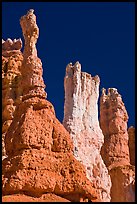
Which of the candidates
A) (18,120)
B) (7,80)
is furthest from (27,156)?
(7,80)

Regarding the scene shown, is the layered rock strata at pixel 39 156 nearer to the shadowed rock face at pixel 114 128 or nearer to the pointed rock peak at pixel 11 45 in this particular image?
the pointed rock peak at pixel 11 45

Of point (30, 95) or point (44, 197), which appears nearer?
point (44, 197)

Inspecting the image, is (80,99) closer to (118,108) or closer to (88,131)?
(88,131)

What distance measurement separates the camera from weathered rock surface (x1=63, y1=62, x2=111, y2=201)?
35.7m

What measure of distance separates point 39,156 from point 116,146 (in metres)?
25.4

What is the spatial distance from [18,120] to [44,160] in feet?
7.93

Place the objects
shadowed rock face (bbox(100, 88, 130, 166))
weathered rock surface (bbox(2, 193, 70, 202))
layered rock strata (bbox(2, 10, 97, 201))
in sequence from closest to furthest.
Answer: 1. weathered rock surface (bbox(2, 193, 70, 202))
2. layered rock strata (bbox(2, 10, 97, 201))
3. shadowed rock face (bbox(100, 88, 130, 166))

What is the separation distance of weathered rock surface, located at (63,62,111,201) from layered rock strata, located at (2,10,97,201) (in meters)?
13.6

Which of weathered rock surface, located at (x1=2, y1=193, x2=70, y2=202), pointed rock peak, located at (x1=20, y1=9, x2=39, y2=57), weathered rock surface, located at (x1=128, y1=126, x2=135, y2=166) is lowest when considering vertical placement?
weathered rock surface, located at (x1=2, y1=193, x2=70, y2=202)

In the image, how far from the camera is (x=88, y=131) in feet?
125

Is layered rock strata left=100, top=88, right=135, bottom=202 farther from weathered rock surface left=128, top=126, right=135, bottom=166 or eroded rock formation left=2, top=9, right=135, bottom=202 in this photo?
eroded rock formation left=2, top=9, right=135, bottom=202

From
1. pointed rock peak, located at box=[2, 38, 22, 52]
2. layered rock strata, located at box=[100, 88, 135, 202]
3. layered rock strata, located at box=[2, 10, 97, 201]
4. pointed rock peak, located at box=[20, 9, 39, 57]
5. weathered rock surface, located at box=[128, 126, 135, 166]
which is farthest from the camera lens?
weathered rock surface, located at box=[128, 126, 135, 166]

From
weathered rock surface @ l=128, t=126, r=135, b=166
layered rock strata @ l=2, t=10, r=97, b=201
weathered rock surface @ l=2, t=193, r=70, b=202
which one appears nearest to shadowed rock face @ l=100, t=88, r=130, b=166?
weathered rock surface @ l=128, t=126, r=135, b=166

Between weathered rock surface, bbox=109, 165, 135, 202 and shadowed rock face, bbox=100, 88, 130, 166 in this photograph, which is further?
shadowed rock face, bbox=100, 88, 130, 166
